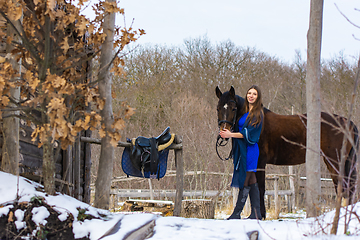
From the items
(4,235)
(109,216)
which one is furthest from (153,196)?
(4,235)

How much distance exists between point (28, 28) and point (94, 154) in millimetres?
12301

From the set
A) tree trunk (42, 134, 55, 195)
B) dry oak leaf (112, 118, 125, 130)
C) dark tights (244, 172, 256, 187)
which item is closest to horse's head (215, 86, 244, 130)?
dark tights (244, 172, 256, 187)

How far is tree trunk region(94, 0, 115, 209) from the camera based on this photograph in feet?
16.5

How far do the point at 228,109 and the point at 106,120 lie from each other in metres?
1.71

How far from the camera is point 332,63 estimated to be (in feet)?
69.0

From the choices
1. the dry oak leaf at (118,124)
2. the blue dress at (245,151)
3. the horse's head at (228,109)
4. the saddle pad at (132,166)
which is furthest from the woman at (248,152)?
the dry oak leaf at (118,124)

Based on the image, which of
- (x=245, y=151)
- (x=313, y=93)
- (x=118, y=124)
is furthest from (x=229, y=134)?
(x=118, y=124)

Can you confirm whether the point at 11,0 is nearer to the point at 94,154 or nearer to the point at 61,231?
the point at 61,231

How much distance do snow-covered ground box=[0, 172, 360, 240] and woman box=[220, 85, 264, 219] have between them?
2.24 ft

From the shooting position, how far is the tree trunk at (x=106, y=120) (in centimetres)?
504

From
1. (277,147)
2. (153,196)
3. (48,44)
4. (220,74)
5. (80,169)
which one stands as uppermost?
(220,74)

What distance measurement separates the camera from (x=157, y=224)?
13.5 ft

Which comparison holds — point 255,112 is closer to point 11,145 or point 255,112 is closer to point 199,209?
point 199,209

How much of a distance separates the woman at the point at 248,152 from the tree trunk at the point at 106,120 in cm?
160
